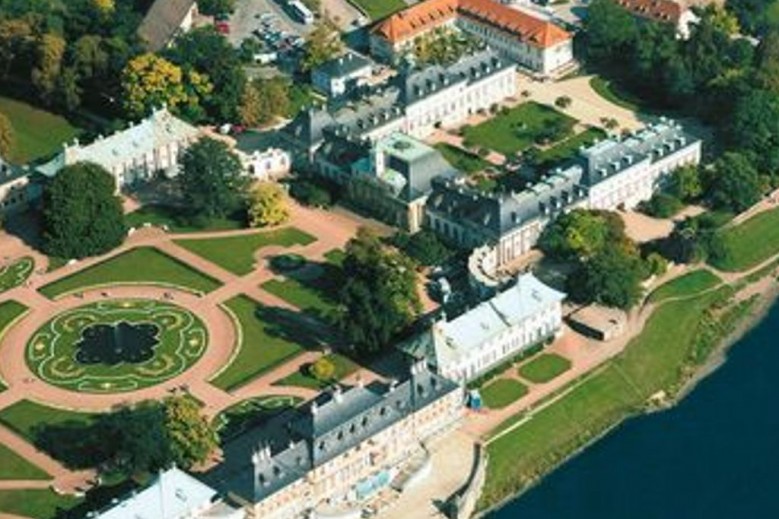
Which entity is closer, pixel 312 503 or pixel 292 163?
pixel 312 503

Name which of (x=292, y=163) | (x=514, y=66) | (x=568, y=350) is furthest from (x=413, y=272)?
(x=514, y=66)

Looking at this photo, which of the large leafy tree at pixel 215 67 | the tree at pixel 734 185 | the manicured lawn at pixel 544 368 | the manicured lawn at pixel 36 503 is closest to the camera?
the manicured lawn at pixel 36 503

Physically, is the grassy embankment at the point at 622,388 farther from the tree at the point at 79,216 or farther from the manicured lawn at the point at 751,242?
the tree at the point at 79,216

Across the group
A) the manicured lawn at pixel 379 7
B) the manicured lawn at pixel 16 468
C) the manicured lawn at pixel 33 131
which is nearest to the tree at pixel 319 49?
the manicured lawn at pixel 379 7

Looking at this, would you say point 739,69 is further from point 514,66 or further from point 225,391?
point 225,391

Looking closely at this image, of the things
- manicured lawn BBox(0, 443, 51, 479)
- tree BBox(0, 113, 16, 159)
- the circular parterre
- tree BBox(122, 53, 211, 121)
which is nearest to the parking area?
tree BBox(122, 53, 211, 121)

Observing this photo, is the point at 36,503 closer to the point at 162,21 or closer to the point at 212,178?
the point at 212,178
